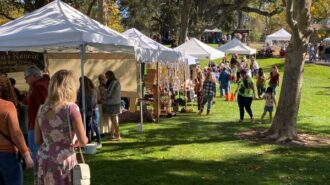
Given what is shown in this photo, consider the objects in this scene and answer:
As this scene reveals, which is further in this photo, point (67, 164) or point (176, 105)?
point (176, 105)

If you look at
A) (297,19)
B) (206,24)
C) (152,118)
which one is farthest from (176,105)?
(206,24)

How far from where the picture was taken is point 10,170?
16.9 ft

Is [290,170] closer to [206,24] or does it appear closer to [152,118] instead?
[152,118]

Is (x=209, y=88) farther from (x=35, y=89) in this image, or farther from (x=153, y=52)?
(x=35, y=89)

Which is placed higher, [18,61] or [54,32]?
[54,32]

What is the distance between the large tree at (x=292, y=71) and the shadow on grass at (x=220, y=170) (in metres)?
1.69

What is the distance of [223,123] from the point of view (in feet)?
49.5

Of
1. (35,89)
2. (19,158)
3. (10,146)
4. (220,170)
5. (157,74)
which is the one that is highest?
(157,74)

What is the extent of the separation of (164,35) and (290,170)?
52.4 m

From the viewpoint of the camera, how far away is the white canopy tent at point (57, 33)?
9.10 metres

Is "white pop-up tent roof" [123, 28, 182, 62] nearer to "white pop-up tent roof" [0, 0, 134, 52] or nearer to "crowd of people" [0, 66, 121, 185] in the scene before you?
"white pop-up tent roof" [0, 0, 134, 52]

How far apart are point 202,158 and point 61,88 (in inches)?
226

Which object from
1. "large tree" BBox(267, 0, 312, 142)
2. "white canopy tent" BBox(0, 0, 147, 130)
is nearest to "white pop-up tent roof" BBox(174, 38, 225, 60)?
"large tree" BBox(267, 0, 312, 142)

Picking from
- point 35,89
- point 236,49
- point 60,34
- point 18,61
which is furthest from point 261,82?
point 35,89
